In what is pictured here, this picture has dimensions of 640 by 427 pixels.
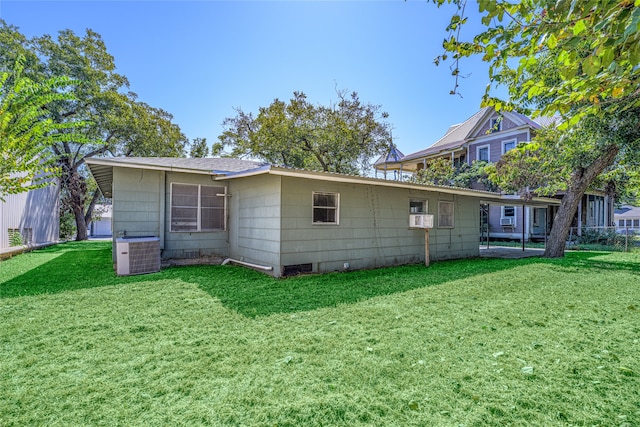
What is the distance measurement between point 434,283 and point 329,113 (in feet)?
49.8

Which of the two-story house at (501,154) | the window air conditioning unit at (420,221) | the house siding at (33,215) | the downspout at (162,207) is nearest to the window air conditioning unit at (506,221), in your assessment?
the two-story house at (501,154)


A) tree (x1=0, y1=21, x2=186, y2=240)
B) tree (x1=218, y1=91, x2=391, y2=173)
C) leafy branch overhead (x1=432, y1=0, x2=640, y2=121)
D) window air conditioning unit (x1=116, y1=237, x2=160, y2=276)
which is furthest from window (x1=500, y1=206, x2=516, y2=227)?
tree (x1=0, y1=21, x2=186, y2=240)

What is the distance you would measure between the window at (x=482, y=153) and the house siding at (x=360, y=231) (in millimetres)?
9322

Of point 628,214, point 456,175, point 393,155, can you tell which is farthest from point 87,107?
point 628,214

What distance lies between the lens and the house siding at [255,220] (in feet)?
21.2

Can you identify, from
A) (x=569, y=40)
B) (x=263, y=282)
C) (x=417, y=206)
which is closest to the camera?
(x=569, y=40)

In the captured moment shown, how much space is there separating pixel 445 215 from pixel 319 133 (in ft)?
36.5

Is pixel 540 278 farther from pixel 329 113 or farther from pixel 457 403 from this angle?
pixel 329 113

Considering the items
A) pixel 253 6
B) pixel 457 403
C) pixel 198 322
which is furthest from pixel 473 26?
pixel 253 6

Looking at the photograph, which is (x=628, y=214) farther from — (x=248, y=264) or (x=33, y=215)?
(x=33, y=215)

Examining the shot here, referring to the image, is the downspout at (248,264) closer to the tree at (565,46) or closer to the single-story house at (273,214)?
the single-story house at (273,214)

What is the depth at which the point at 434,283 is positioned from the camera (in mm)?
5949

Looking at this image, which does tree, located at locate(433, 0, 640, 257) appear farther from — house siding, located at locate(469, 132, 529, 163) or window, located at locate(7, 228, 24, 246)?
house siding, located at locate(469, 132, 529, 163)

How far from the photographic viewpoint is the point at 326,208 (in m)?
7.09
